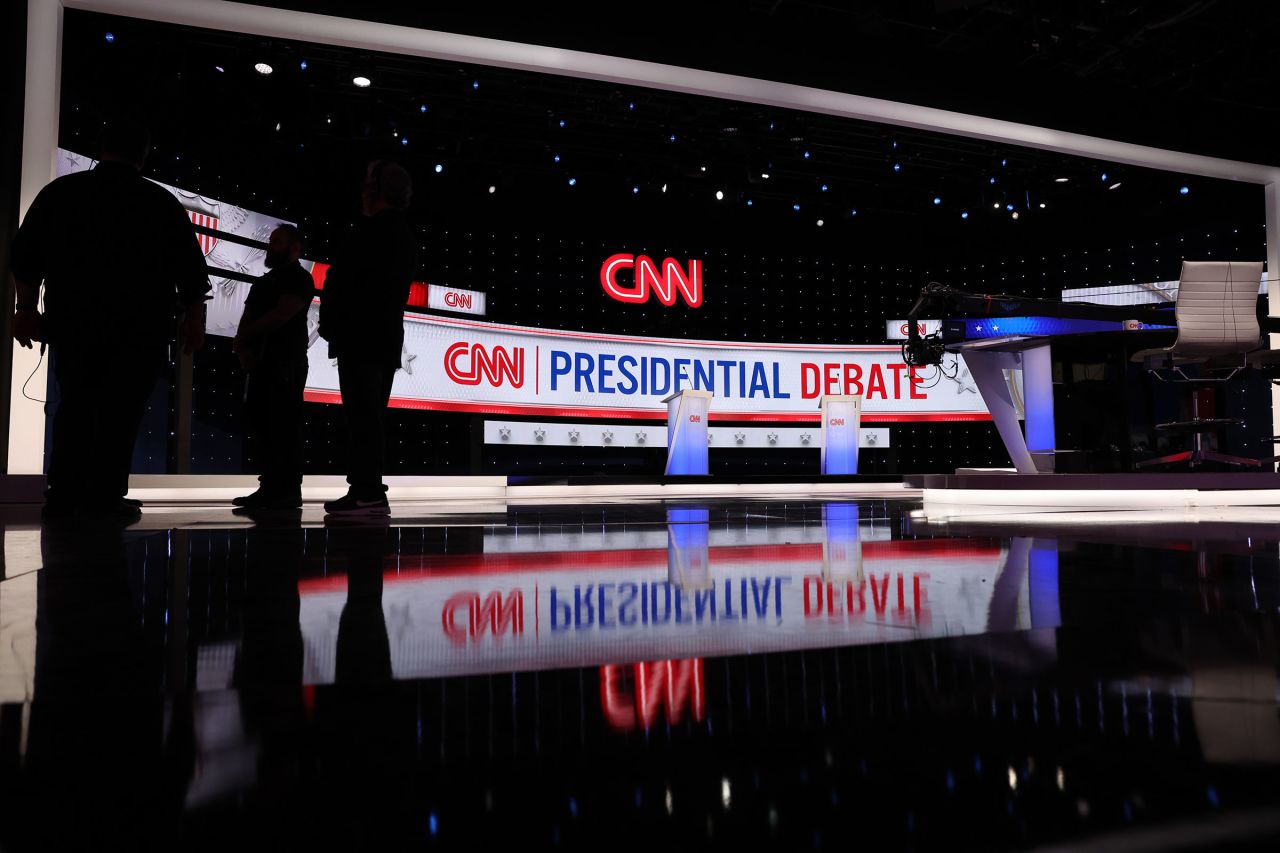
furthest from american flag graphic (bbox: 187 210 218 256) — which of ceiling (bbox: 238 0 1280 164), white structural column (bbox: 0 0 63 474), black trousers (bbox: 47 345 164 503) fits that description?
black trousers (bbox: 47 345 164 503)

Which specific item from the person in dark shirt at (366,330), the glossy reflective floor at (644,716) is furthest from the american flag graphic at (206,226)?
the glossy reflective floor at (644,716)

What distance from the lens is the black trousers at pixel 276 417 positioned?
3258mm

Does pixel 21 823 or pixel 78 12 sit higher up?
pixel 78 12

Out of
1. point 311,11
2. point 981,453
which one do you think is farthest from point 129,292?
point 981,453

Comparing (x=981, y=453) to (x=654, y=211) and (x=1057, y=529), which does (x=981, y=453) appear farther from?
(x=1057, y=529)

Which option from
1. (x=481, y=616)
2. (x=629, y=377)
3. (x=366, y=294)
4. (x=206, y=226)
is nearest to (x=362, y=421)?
(x=366, y=294)

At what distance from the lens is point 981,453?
12672mm

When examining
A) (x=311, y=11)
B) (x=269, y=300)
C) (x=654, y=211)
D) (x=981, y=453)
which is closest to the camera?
(x=269, y=300)

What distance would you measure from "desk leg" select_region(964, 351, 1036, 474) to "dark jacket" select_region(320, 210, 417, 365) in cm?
370

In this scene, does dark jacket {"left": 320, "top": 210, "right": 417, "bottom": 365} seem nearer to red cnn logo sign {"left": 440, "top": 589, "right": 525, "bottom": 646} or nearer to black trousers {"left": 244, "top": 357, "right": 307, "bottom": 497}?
black trousers {"left": 244, "top": 357, "right": 307, "bottom": 497}

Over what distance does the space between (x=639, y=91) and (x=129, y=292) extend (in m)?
5.87

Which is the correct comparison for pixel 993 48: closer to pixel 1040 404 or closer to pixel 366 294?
pixel 1040 404

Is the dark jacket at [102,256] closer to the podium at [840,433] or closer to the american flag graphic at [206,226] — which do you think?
the american flag graphic at [206,226]

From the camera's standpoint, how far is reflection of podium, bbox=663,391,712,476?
9.18m
